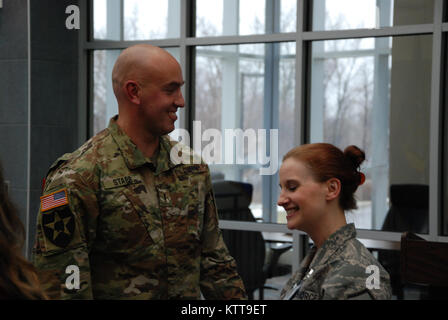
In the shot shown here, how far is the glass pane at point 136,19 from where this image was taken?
13.5 feet

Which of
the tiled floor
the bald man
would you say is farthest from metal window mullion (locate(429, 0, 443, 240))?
the bald man

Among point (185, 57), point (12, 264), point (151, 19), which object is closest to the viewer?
point (12, 264)

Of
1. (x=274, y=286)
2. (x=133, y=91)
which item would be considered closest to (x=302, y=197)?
(x=133, y=91)

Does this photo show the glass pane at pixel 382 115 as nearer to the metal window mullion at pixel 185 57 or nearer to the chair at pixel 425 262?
the chair at pixel 425 262

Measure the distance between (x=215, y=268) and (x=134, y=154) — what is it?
48 cm

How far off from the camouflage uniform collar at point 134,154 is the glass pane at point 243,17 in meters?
2.06

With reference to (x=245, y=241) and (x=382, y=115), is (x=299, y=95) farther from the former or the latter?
(x=245, y=241)

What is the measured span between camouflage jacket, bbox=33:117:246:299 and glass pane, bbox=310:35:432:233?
1602 millimetres

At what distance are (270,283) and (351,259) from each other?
8.29 feet

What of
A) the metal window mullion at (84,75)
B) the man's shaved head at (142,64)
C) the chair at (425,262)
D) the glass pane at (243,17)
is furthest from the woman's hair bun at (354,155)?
the metal window mullion at (84,75)

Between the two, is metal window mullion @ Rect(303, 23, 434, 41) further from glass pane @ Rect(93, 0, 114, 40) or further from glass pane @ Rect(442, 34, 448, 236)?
glass pane @ Rect(93, 0, 114, 40)

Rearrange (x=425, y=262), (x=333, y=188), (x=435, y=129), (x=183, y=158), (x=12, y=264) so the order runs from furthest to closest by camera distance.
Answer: (x=435, y=129), (x=425, y=262), (x=183, y=158), (x=333, y=188), (x=12, y=264)

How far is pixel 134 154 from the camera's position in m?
1.92

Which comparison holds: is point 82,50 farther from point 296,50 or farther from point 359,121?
point 359,121
